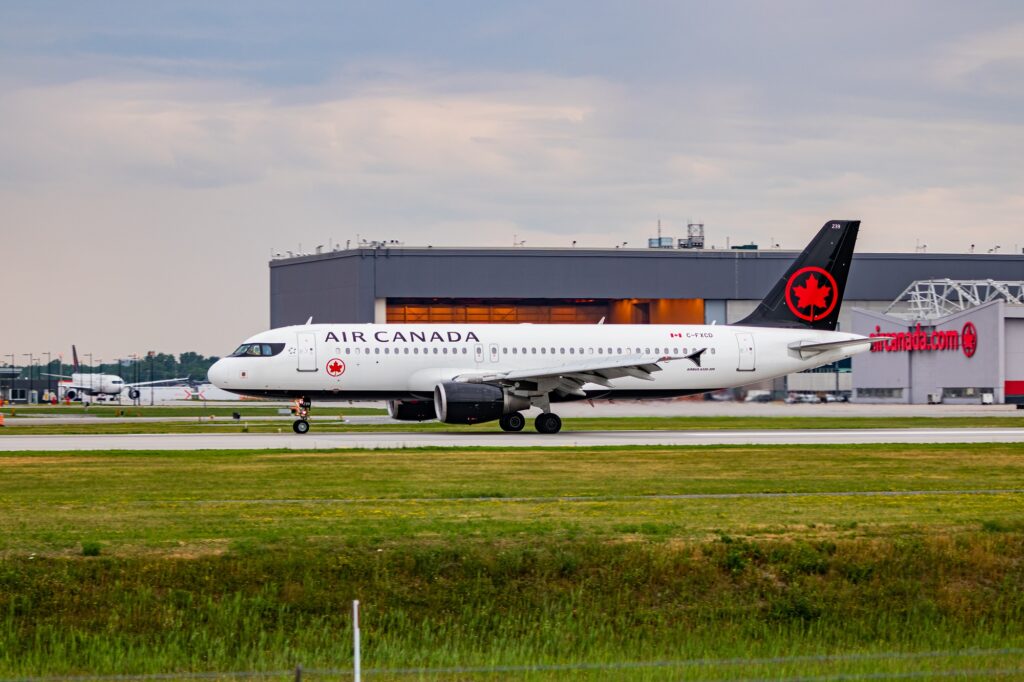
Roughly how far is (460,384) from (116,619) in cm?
2851

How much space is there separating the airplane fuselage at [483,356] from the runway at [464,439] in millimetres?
1852

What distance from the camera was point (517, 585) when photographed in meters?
18.4

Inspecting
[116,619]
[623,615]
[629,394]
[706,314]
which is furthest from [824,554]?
[706,314]

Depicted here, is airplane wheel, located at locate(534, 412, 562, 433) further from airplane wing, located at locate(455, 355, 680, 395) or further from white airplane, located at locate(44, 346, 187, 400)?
white airplane, located at locate(44, 346, 187, 400)

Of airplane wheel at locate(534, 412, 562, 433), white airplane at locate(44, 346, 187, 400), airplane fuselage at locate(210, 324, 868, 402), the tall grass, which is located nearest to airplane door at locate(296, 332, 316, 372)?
airplane fuselage at locate(210, 324, 868, 402)

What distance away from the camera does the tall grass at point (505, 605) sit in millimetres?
16594

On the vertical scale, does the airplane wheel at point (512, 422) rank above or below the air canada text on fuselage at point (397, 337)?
below

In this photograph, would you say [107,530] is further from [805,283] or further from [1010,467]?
[805,283]

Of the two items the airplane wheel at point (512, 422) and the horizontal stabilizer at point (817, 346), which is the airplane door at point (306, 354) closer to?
the airplane wheel at point (512, 422)

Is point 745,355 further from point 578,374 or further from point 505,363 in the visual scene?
point 505,363

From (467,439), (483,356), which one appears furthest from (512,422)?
(467,439)

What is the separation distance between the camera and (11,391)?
169 m

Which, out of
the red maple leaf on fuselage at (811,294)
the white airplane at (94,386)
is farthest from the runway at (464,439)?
the white airplane at (94,386)

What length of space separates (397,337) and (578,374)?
7014 mm
